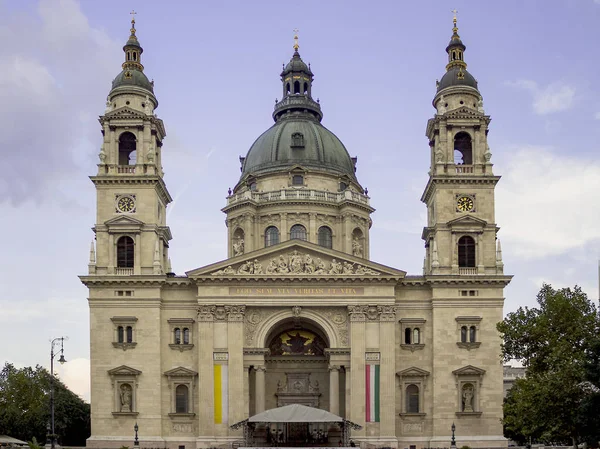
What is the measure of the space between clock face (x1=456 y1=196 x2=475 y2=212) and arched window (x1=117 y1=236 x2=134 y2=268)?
25.4 m

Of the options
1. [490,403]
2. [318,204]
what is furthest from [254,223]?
[490,403]

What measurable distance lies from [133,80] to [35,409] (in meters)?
32.5

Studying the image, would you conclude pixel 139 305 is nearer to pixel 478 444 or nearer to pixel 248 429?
pixel 248 429

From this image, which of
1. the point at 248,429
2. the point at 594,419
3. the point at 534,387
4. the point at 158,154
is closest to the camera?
the point at 594,419

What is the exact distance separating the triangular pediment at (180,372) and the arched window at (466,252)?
22.0 metres

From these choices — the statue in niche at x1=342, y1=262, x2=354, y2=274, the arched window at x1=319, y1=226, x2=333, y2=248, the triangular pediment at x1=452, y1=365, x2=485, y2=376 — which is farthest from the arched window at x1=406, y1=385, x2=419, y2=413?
the arched window at x1=319, y1=226, x2=333, y2=248

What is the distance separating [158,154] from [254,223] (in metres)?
13.3

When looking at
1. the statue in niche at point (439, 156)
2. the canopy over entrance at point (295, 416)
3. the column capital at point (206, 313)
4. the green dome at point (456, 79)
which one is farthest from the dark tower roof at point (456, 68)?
the canopy over entrance at point (295, 416)

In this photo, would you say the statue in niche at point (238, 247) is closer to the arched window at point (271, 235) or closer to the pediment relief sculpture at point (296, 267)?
the arched window at point (271, 235)

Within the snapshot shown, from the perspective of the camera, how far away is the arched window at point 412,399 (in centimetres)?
6844

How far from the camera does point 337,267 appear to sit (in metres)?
68.6

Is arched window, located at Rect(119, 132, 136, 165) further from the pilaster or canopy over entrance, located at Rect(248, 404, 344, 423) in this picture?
canopy over entrance, located at Rect(248, 404, 344, 423)

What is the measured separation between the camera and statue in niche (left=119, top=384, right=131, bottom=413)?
220 feet

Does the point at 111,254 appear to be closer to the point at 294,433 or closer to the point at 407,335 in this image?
the point at 294,433
